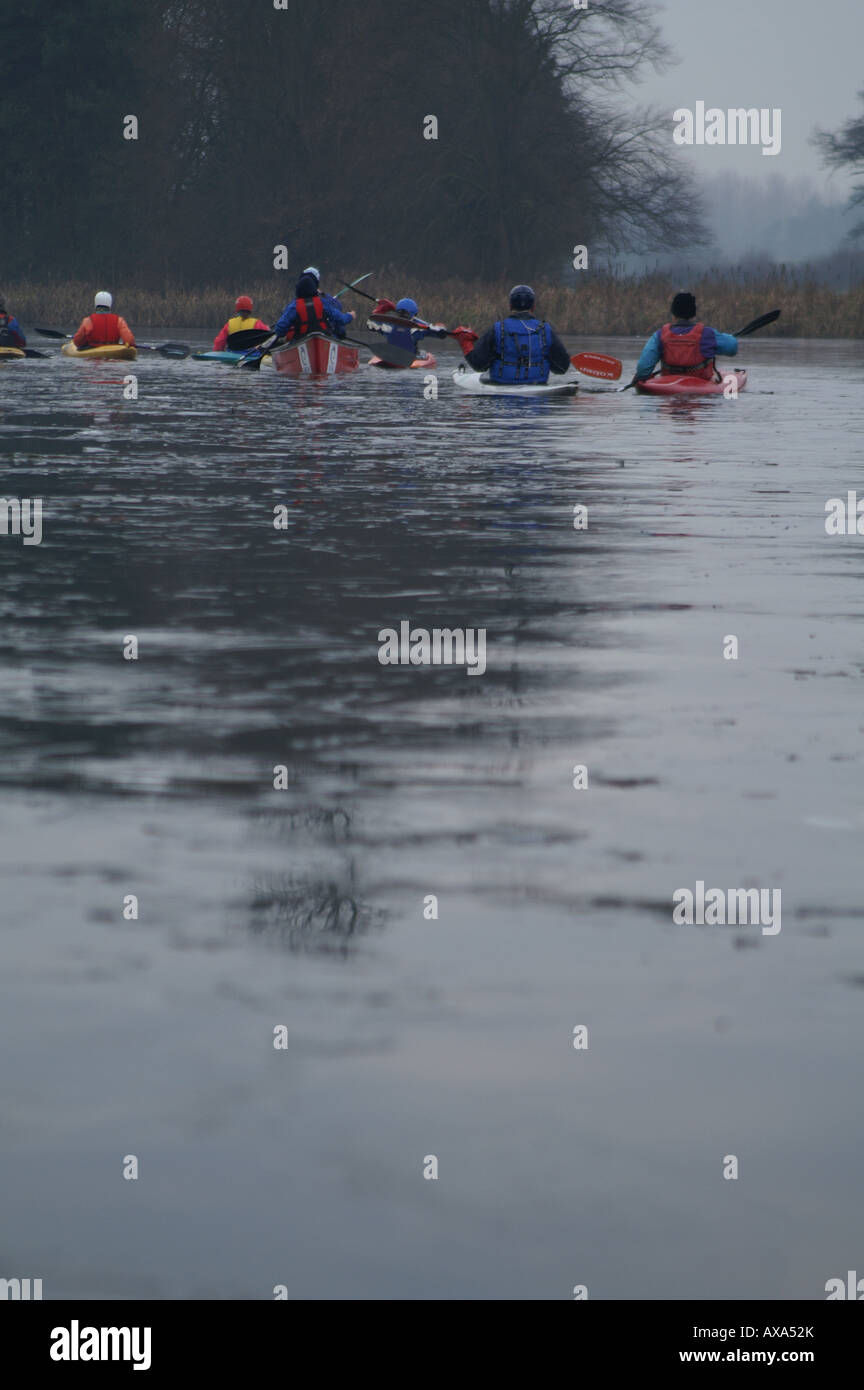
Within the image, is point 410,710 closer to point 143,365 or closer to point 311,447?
point 311,447

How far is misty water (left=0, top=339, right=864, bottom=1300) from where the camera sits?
3854 mm

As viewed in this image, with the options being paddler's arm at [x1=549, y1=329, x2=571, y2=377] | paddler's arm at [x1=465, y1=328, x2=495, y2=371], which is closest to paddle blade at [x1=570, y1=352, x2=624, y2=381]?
paddler's arm at [x1=549, y1=329, x2=571, y2=377]

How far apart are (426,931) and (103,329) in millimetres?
32080

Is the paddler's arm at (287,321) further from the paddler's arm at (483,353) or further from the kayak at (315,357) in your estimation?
the paddler's arm at (483,353)

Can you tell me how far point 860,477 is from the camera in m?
18.4

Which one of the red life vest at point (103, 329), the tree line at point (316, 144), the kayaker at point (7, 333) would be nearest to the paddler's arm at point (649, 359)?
the red life vest at point (103, 329)

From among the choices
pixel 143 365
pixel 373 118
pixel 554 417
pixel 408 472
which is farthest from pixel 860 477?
pixel 373 118

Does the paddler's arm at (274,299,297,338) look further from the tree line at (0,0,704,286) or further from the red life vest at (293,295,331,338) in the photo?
the tree line at (0,0,704,286)

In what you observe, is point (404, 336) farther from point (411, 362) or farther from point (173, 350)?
point (173, 350)

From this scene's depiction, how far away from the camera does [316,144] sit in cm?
7712

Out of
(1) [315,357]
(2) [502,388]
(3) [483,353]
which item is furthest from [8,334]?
(3) [483,353]

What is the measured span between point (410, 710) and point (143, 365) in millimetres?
30831

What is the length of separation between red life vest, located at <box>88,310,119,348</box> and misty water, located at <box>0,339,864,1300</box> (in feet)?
79.4
